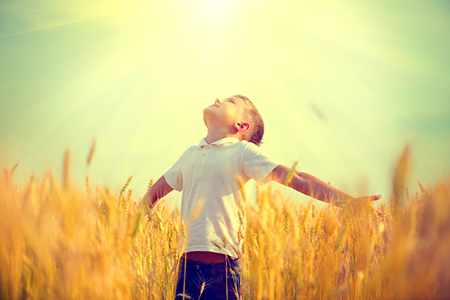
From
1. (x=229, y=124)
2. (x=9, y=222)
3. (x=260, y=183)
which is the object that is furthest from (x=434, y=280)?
(x=9, y=222)

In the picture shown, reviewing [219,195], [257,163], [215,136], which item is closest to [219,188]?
[219,195]

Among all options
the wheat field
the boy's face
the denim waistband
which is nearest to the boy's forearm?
the wheat field

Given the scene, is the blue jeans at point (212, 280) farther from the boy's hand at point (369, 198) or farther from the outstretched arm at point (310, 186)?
the boy's hand at point (369, 198)

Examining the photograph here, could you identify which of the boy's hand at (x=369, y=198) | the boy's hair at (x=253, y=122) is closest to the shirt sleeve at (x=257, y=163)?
the boy's hand at (x=369, y=198)

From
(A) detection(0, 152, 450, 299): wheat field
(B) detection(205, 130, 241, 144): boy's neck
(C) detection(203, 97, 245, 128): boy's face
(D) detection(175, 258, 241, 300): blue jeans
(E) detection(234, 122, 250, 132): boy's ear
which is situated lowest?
(D) detection(175, 258, 241, 300): blue jeans

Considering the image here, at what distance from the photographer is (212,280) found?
1.29 metres

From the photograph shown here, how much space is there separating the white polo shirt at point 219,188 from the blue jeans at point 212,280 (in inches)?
3.0

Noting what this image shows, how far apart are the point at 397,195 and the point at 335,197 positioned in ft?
0.82

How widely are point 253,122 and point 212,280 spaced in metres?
1.05

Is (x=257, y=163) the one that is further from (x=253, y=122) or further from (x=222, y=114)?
(x=253, y=122)

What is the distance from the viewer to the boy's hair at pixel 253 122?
6.21 feet

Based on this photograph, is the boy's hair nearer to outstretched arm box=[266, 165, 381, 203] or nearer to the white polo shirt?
the white polo shirt

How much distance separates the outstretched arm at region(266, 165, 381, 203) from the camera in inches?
48.0

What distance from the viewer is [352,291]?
3.12ft
